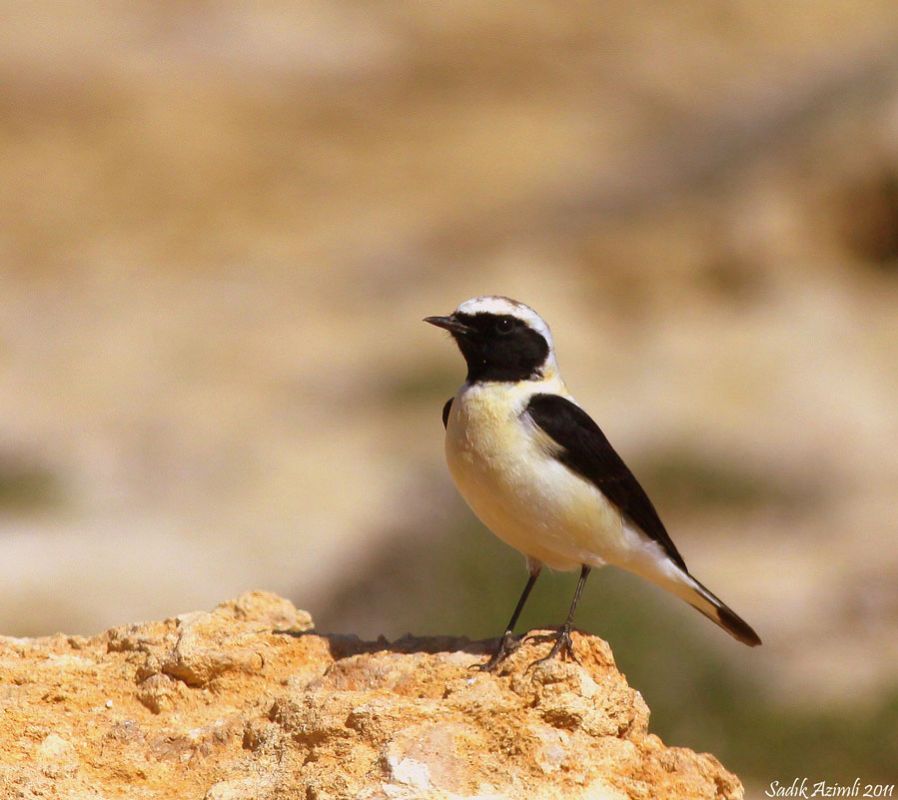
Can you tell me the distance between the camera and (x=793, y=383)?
20.8m

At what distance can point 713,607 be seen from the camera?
325 inches

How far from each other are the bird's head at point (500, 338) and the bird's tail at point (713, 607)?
1341 millimetres

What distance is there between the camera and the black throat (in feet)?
26.6

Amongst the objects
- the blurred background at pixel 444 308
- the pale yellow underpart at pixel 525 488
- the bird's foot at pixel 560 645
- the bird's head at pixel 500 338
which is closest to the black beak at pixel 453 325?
the bird's head at pixel 500 338

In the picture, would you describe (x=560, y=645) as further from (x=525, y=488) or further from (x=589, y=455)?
(x=589, y=455)

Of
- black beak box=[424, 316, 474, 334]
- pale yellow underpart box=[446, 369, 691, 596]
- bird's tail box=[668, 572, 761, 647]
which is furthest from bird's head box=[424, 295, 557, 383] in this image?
bird's tail box=[668, 572, 761, 647]

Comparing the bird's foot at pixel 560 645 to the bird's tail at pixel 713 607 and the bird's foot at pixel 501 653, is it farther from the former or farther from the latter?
the bird's tail at pixel 713 607

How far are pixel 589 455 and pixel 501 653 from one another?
130 centimetres

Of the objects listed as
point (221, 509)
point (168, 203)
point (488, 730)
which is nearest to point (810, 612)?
point (221, 509)

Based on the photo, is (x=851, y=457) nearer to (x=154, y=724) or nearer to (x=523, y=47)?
(x=154, y=724)

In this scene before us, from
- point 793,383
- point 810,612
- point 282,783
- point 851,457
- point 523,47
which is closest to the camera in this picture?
point 282,783

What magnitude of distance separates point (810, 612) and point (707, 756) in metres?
9.22

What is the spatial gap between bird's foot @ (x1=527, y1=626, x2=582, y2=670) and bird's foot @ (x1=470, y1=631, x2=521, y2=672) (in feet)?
0.29

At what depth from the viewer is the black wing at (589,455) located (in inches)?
305
